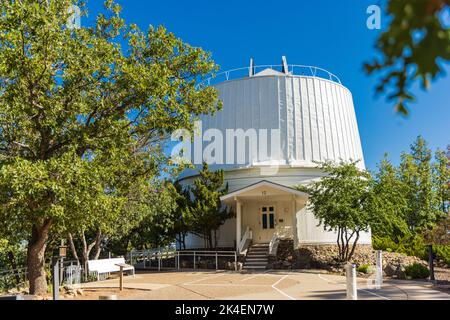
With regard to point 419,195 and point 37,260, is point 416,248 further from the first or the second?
point 37,260

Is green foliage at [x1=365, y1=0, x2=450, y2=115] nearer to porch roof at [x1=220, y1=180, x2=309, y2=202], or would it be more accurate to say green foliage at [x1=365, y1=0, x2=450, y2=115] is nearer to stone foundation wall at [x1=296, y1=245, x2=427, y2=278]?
stone foundation wall at [x1=296, y1=245, x2=427, y2=278]

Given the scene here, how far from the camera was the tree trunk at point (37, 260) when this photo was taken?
11484mm

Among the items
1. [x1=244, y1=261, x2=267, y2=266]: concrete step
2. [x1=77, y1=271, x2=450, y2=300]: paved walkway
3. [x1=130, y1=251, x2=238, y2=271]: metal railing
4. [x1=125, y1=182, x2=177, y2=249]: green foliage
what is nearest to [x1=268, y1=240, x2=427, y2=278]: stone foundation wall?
[x1=244, y1=261, x2=267, y2=266]: concrete step

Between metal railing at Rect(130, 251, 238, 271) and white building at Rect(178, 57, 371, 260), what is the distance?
217 cm

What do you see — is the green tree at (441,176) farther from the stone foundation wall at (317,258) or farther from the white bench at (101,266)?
the white bench at (101,266)

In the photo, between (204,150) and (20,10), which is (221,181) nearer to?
(204,150)

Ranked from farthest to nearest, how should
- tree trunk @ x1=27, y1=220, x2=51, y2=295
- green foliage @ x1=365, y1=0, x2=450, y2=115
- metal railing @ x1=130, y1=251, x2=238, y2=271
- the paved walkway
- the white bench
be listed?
metal railing @ x1=130, y1=251, x2=238, y2=271 < the white bench < tree trunk @ x1=27, y1=220, x2=51, y2=295 < the paved walkway < green foliage @ x1=365, y1=0, x2=450, y2=115

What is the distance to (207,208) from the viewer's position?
2248cm

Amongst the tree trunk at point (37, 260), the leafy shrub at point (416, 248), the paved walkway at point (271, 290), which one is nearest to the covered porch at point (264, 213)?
the leafy shrub at point (416, 248)

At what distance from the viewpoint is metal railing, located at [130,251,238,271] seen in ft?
69.3

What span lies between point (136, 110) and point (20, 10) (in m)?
3.80

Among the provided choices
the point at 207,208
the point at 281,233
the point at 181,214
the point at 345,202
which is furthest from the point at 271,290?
the point at 181,214

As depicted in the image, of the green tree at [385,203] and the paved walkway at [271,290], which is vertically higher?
the green tree at [385,203]

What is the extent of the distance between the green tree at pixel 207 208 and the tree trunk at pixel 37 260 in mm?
11178
